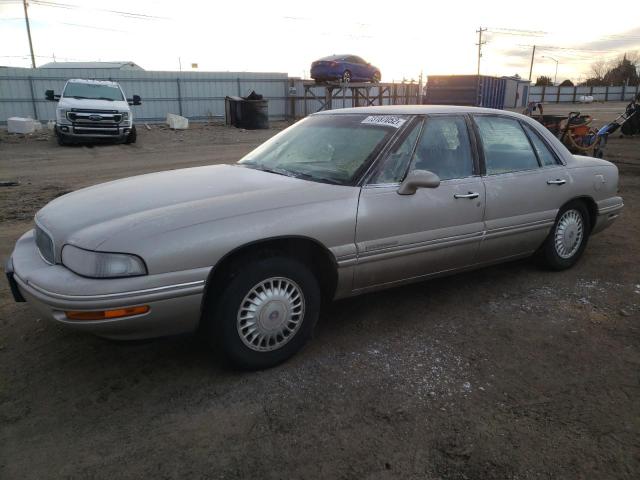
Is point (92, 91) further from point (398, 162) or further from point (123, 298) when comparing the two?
point (123, 298)

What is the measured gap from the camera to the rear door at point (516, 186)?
13.2 feet

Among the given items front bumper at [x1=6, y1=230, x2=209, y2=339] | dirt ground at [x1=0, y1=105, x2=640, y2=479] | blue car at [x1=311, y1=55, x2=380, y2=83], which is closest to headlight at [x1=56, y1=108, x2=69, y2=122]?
dirt ground at [x1=0, y1=105, x2=640, y2=479]

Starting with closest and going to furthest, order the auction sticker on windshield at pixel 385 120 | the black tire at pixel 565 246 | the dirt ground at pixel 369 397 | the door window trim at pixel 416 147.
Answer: the dirt ground at pixel 369 397
the door window trim at pixel 416 147
the auction sticker on windshield at pixel 385 120
the black tire at pixel 565 246

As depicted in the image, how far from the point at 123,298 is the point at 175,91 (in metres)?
25.4

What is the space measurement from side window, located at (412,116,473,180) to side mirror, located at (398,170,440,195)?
25 cm

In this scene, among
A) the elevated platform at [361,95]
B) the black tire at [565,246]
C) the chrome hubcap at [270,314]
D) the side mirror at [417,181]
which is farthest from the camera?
the elevated platform at [361,95]

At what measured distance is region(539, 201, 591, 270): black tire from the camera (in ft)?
15.1

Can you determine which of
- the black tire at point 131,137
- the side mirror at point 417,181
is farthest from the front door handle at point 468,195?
the black tire at point 131,137

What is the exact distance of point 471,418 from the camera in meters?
2.67

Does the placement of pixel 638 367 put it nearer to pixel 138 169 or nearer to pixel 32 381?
pixel 32 381

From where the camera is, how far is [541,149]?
452 centimetres

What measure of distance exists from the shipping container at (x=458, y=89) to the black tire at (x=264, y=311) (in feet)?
66.4

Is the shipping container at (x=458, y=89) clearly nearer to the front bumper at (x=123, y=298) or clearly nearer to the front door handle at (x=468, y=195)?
the front door handle at (x=468, y=195)

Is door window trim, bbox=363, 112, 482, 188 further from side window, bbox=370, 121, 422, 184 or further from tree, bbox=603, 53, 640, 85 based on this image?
tree, bbox=603, 53, 640, 85
